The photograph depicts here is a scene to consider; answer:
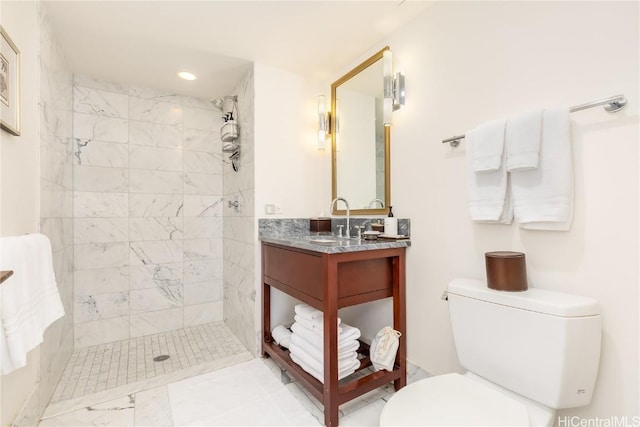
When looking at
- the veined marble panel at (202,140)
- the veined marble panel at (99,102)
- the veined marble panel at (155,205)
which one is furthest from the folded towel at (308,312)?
the veined marble panel at (99,102)

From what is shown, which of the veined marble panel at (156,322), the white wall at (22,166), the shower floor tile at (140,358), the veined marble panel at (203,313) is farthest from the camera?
the veined marble panel at (203,313)

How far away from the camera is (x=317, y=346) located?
153 centimetres

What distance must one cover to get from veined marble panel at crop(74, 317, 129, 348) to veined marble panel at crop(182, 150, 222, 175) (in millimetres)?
1431

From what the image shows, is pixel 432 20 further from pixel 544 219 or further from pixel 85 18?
pixel 85 18

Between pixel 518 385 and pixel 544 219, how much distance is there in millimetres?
628

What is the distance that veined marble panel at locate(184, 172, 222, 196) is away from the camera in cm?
270

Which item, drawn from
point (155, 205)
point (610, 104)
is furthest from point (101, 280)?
point (610, 104)

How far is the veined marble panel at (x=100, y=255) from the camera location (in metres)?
2.29

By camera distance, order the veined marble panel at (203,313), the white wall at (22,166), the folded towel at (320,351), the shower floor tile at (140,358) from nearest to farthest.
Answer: the white wall at (22,166), the folded towel at (320,351), the shower floor tile at (140,358), the veined marble panel at (203,313)

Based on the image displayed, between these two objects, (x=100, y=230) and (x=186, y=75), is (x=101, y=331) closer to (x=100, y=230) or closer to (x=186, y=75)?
(x=100, y=230)

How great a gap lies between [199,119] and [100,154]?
0.87 metres

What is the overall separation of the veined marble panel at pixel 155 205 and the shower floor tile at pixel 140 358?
1075mm

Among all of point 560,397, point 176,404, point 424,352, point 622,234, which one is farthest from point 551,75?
point 176,404

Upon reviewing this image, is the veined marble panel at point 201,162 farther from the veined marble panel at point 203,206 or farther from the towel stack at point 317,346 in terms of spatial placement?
the towel stack at point 317,346
